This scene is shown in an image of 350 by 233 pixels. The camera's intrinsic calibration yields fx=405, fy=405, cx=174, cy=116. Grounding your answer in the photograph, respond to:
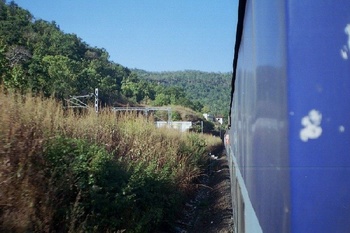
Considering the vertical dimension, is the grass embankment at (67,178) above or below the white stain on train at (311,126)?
below

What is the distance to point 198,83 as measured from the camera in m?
160

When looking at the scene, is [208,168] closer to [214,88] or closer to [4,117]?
[4,117]

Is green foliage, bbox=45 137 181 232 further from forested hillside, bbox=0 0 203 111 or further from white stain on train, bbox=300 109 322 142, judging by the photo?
forested hillside, bbox=0 0 203 111

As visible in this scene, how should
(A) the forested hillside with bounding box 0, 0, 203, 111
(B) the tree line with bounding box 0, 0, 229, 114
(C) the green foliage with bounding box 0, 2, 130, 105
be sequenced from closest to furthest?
(B) the tree line with bounding box 0, 0, 229, 114 → (A) the forested hillside with bounding box 0, 0, 203, 111 → (C) the green foliage with bounding box 0, 2, 130, 105

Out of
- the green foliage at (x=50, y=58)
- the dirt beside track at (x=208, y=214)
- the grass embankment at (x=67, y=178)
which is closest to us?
the grass embankment at (x=67, y=178)

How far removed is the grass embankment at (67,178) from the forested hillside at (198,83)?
11216 cm

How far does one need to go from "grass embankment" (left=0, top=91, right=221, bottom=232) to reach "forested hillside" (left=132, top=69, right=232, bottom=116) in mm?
112162

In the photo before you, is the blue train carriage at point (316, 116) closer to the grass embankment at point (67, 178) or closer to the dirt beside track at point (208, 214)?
the grass embankment at point (67, 178)

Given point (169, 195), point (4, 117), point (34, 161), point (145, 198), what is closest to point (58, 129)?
point (34, 161)

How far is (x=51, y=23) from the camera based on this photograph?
3327 inches

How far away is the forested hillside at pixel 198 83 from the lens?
13504cm

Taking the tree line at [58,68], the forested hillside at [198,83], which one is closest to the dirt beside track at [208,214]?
the tree line at [58,68]

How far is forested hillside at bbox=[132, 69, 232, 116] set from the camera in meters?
135

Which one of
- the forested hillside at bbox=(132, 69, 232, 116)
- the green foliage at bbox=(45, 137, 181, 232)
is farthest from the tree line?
the green foliage at bbox=(45, 137, 181, 232)
